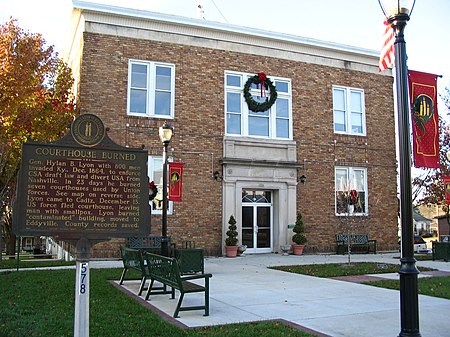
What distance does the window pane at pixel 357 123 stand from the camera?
22.8 m

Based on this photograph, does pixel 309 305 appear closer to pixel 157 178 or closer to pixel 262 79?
pixel 157 178

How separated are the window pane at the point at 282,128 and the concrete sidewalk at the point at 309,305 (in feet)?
29.3

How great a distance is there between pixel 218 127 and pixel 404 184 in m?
14.4

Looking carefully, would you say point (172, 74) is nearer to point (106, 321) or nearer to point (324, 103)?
point (324, 103)

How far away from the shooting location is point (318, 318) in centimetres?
759

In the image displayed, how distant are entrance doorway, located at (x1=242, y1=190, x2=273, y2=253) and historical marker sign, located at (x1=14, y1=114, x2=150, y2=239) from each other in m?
14.7

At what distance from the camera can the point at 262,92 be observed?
68.4 ft

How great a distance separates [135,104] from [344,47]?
1028 cm

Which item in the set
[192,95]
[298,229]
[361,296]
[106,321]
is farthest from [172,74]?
[106,321]

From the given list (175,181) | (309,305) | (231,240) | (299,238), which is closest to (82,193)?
(309,305)

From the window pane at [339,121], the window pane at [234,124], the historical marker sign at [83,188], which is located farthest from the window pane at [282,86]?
the historical marker sign at [83,188]

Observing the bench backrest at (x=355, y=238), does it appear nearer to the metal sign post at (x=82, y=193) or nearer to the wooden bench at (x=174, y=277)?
the wooden bench at (x=174, y=277)

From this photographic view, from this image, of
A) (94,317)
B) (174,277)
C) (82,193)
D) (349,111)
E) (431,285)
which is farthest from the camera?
(349,111)

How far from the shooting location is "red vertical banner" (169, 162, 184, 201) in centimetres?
1744
